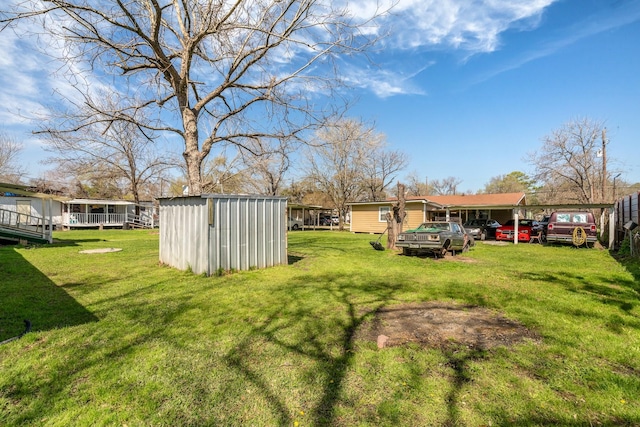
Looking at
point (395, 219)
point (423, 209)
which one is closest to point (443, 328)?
point (395, 219)

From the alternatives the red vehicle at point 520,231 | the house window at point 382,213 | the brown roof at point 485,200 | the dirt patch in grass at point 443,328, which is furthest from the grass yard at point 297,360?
the brown roof at point 485,200

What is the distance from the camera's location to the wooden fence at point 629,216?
1005 cm

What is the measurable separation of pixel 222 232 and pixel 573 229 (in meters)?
15.7

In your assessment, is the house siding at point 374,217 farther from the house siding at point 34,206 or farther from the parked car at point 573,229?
the house siding at point 34,206

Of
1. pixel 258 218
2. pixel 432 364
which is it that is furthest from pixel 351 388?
pixel 258 218

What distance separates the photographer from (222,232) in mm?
7621

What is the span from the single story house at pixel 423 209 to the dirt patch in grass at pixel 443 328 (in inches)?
712

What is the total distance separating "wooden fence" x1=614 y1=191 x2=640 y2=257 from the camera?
396 inches

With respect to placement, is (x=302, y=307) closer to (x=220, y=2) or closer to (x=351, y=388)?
(x=351, y=388)

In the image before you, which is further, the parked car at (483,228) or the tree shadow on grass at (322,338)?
the parked car at (483,228)

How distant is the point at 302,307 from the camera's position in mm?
5137

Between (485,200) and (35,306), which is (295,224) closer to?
(485,200)

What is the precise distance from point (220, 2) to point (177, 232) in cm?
642

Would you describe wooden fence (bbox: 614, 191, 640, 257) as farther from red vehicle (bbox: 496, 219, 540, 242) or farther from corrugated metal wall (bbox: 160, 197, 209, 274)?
corrugated metal wall (bbox: 160, 197, 209, 274)
